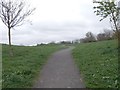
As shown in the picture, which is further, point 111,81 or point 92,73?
point 92,73

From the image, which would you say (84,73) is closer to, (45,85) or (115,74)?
(115,74)

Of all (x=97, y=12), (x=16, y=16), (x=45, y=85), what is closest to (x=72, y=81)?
(x=45, y=85)

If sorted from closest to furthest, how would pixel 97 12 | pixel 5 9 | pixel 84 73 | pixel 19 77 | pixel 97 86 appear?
pixel 97 86, pixel 19 77, pixel 84 73, pixel 5 9, pixel 97 12

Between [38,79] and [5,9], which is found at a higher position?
[5,9]

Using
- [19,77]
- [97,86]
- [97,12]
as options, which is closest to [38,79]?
[19,77]

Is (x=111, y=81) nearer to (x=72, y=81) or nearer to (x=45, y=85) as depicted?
(x=72, y=81)

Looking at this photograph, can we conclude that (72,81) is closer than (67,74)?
Yes

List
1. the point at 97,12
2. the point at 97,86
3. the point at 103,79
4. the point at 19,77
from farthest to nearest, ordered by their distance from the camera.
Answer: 1. the point at 97,12
2. the point at 19,77
3. the point at 103,79
4. the point at 97,86

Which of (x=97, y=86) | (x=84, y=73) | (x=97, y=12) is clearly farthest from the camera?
(x=97, y=12)

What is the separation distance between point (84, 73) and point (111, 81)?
2706 mm

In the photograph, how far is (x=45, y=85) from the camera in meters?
12.8

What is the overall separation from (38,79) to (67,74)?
1.81m

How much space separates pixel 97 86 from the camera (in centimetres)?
1209

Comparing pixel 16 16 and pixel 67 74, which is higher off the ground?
pixel 16 16
